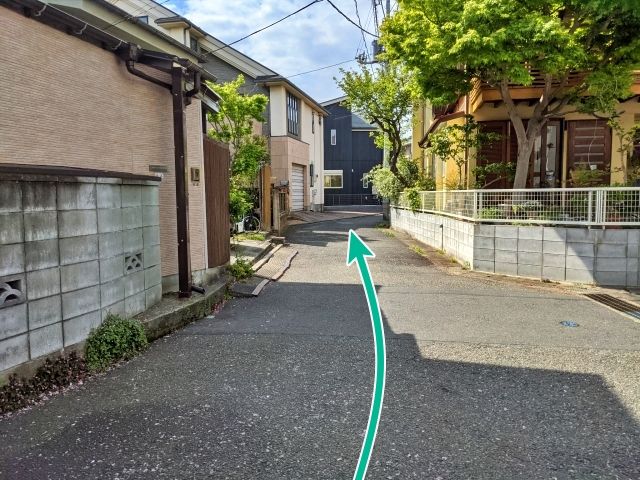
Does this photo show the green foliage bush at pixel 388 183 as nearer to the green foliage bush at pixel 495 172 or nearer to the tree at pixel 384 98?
the tree at pixel 384 98

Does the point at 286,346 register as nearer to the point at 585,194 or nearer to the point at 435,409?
the point at 435,409

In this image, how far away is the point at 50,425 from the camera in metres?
3.38

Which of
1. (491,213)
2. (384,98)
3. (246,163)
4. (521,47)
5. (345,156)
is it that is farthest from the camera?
(345,156)

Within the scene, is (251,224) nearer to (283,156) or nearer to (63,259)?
(283,156)

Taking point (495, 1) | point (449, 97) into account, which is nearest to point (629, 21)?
point (495, 1)

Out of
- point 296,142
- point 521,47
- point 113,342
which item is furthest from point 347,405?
point 296,142

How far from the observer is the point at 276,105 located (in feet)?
77.7

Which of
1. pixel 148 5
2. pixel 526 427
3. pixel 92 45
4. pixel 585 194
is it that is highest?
pixel 148 5

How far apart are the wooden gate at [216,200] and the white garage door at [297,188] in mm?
16902

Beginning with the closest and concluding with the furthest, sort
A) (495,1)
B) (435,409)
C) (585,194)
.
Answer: (435,409)
(495,1)
(585,194)

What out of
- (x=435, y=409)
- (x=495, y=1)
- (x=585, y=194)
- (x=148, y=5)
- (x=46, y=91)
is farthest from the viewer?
(x=148, y=5)

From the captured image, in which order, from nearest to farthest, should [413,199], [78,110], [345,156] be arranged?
[78,110] < [413,199] < [345,156]

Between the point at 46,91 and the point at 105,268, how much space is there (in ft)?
5.78

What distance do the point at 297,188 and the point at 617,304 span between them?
21068mm
